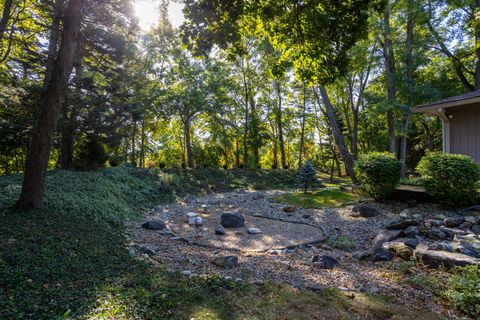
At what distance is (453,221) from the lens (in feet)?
17.1

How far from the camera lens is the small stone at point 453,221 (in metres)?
5.22

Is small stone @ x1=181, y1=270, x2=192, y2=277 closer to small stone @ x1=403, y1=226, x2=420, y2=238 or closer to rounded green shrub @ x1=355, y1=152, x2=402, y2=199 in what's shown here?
small stone @ x1=403, y1=226, x2=420, y2=238

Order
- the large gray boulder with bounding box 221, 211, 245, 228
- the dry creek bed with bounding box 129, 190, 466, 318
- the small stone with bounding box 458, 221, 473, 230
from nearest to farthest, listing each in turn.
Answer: the dry creek bed with bounding box 129, 190, 466, 318 < the small stone with bounding box 458, 221, 473, 230 < the large gray boulder with bounding box 221, 211, 245, 228

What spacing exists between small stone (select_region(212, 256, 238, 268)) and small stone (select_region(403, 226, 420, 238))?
3.40 m

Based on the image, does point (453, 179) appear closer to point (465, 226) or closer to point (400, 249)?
point (465, 226)

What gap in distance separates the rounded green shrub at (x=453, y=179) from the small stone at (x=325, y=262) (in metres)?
3.85

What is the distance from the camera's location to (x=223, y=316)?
251cm

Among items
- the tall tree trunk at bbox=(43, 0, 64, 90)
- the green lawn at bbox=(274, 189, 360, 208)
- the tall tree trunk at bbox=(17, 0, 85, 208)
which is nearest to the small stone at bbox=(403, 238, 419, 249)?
the green lawn at bbox=(274, 189, 360, 208)

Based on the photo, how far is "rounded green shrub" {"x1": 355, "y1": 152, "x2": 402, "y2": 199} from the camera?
6.94m

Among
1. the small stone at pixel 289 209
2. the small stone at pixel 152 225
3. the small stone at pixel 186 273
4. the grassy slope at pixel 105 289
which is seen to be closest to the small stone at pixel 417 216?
the small stone at pixel 289 209

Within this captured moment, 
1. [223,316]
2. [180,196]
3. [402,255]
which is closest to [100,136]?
[180,196]

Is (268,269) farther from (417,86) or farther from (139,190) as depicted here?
(417,86)

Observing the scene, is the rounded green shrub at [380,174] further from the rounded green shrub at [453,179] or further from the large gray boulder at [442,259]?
the large gray boulder at [442,259]

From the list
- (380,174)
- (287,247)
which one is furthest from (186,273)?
(380,174)
